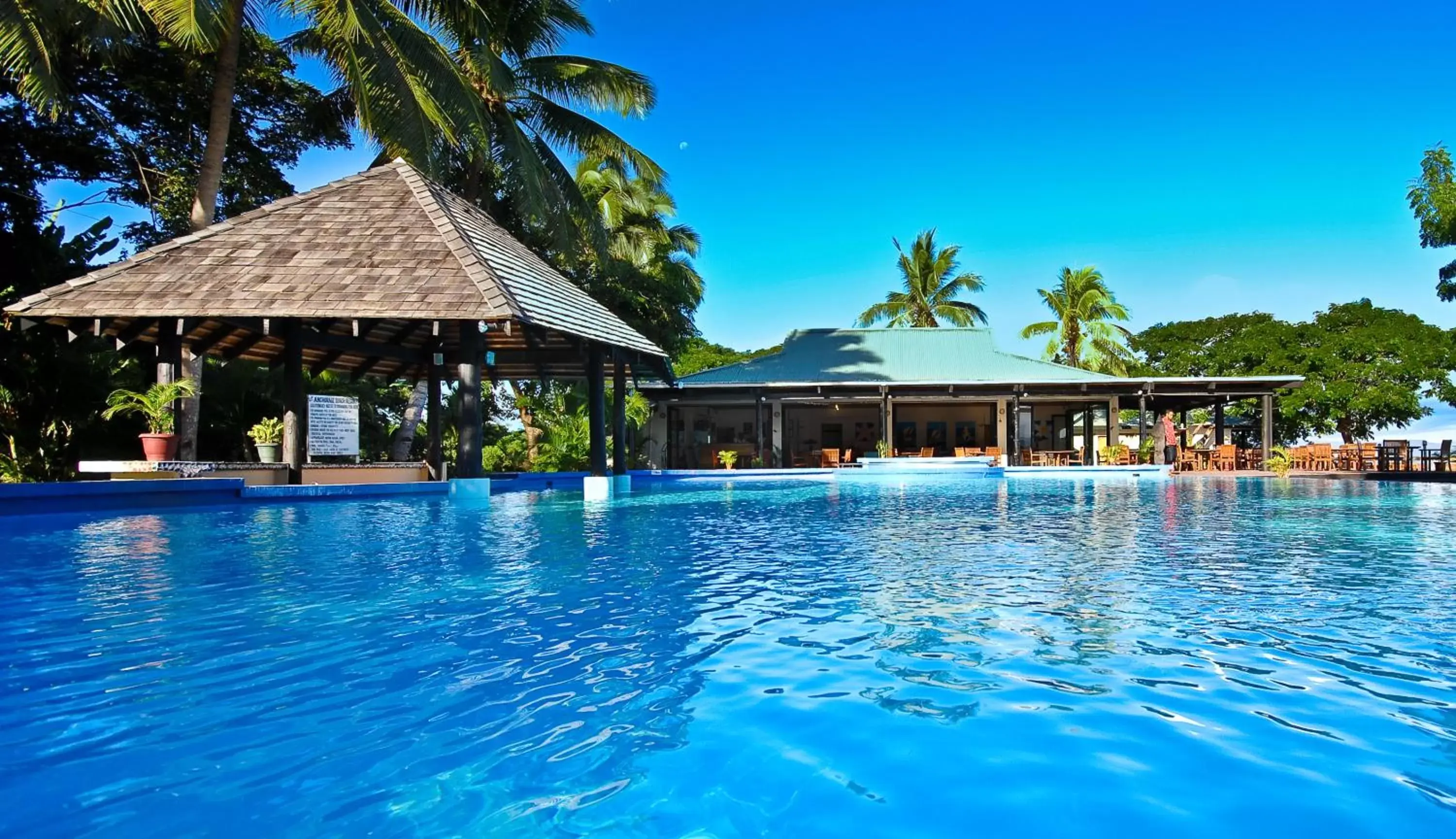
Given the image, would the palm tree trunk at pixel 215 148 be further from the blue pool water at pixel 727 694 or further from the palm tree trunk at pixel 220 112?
the blue pool water at pixel 727 694

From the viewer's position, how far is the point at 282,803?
2.32 meters

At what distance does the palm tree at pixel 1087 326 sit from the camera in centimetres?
3341

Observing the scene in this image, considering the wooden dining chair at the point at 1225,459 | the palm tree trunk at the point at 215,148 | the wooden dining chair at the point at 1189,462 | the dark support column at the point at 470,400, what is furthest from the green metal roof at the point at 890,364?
the palm tree trunk at the point at 215,148

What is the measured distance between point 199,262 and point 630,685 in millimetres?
12075

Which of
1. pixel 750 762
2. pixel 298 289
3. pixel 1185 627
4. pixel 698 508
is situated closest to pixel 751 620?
pixel 750 762

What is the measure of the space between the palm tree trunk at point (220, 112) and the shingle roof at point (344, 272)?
0.98 m

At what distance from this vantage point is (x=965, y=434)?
30734 mm

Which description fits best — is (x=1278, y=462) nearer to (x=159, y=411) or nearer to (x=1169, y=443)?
(x=1169, y=443)

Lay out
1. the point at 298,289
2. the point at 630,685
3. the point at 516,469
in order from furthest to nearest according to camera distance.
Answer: the point at 516,469 → the point at 298,289 → the point at 630,685

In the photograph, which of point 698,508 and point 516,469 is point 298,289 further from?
point 516,469

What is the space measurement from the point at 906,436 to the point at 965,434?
2.19m

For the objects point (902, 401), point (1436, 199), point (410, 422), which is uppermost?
point (1436, 199)

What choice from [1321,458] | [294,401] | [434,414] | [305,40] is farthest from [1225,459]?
[305,40]

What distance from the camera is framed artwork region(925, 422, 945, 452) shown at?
101 ft
